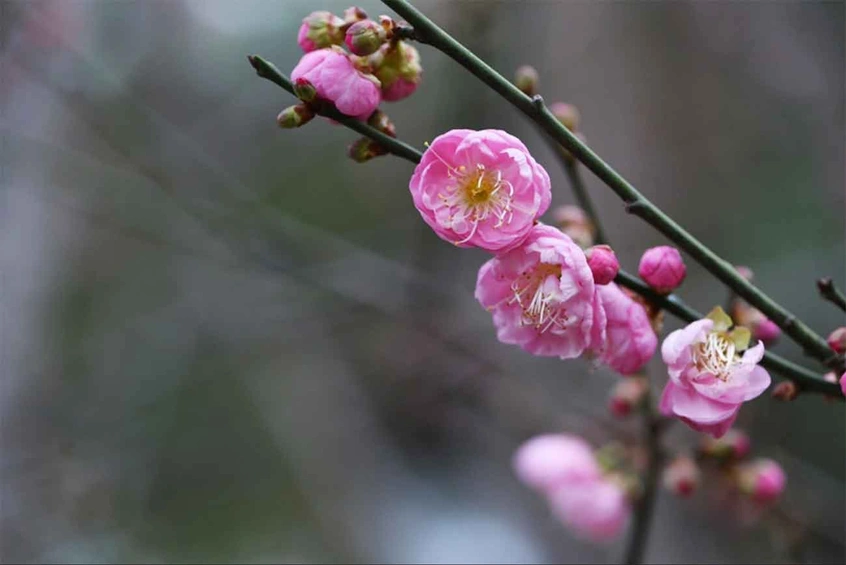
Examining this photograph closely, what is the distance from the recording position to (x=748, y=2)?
2.05m

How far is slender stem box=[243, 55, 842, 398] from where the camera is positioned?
1.80 ft

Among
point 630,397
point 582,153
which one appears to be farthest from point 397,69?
point 630,397

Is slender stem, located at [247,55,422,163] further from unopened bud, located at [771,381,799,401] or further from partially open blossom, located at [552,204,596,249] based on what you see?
unopened bud, located at [771,381,799,401]

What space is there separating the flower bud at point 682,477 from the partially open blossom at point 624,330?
54cm

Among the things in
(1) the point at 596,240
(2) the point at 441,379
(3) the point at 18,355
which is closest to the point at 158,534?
(3) the point at 18,355

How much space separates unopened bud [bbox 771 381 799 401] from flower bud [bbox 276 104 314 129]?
1.45ft

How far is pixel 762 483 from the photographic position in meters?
1.01

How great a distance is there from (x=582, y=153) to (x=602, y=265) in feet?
0.29

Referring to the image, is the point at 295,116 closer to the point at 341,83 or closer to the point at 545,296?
the point at 341,83

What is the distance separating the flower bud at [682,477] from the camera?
1.03 metres

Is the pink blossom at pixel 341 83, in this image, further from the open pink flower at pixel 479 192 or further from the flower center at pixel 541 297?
the flower center at pixel 541 297

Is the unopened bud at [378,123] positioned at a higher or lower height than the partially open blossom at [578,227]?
lower

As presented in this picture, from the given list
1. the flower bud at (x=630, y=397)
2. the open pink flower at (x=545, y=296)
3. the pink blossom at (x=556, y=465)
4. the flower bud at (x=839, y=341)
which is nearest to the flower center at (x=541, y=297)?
the open pink flower at (x=545, y=296)

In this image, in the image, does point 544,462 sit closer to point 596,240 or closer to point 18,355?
point 596,240
